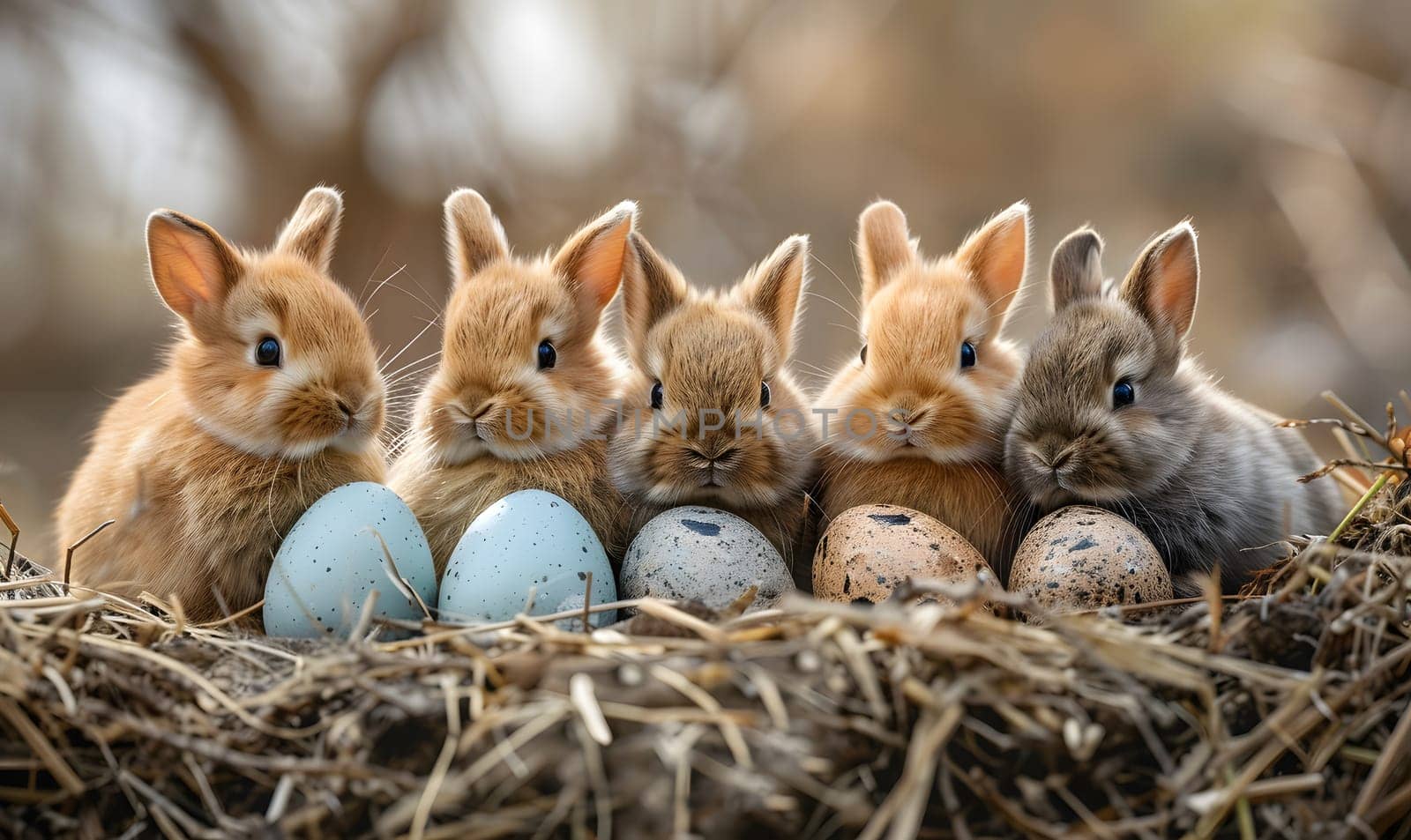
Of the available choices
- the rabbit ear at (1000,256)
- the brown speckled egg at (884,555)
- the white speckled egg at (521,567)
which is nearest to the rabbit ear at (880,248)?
the rabbit ear at (1000,256)

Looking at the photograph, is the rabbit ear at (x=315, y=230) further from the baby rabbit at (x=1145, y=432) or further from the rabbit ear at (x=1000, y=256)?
the baby rabbit at (x=1145, y=432)

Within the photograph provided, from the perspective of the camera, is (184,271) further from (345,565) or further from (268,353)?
(345,565)

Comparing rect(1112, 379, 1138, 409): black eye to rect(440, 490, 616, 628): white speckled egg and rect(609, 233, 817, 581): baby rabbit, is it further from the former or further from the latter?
rect(440, 490, 616, 628): white speckled egg

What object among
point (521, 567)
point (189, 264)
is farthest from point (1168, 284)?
point (189, 264)

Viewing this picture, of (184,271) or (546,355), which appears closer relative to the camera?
(184,271)

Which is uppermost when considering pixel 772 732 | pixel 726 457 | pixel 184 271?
pixel 184 271

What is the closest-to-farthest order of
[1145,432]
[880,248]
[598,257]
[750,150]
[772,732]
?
[772,732] < [1145,432] < [598,257] < [880,248] < [750,150]
